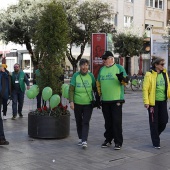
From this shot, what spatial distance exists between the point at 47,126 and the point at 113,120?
158 cm

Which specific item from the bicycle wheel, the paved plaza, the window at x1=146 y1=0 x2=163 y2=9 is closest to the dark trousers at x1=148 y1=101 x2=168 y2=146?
the paved plaza

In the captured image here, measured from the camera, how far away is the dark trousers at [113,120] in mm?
6758

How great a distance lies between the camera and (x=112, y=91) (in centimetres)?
671

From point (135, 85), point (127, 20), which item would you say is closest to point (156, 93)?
point (135, 85)

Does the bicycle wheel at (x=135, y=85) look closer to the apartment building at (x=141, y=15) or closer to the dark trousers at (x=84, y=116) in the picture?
the apartment building at (x=141, y=15)

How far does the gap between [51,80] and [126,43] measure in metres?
23.3

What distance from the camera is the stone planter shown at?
7621mm

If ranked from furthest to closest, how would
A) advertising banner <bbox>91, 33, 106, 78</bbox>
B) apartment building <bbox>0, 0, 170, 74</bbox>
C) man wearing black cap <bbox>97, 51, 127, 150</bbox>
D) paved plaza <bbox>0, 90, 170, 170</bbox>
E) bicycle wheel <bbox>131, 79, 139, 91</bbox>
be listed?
apartment building <bbox>0, 0, 170, 74</bbox> → bicycle wheel <bbox>131, 79, 139, 91</bbox> → advertising banner <bbox>91, 33, 106, 78</bbox> → man wearing black cap <bbox>97, 51, 127, 150</bbox> → paved plaza <bbox>0, 90, 170, 170</bbox>

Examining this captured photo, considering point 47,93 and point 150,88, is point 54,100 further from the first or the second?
point 150,88

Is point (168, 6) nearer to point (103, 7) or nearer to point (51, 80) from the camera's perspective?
point (103, 7)

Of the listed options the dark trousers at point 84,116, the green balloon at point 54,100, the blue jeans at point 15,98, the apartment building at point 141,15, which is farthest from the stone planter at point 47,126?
the apartment building at point 141,15

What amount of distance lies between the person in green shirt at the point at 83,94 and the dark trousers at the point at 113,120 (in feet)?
1.14

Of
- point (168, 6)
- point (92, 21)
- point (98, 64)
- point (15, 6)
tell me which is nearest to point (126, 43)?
point (92, 21)

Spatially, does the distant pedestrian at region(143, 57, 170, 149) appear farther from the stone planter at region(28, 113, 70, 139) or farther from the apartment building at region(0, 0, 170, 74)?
the apartment building at region(0, 0, 170, 74)
